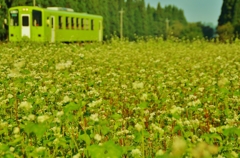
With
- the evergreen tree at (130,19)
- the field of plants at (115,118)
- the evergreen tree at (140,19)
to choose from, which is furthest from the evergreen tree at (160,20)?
the field of plants at (115,118)

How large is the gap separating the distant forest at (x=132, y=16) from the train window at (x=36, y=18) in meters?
4.16

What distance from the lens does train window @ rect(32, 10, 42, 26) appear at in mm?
25059

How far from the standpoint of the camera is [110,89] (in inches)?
288

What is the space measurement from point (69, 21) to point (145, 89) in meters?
21.2

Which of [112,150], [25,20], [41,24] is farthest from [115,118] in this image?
[25,20]

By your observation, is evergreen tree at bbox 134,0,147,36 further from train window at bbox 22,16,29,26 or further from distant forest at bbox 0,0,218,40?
train window at bbox 22,16,29,26

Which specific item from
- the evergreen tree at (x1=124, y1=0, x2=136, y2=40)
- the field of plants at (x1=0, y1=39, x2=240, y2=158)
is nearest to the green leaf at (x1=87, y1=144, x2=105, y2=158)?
the field of plants at (x1=0, y1=39, x2=240, y2=158)

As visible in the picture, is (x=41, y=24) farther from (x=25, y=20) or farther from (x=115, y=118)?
(x=115, y=118)

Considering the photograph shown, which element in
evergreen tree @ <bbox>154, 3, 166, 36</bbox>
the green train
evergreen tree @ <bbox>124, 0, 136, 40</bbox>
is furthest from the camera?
evergreen tree @ <bbox>154, 3, 166, 36</bbox>

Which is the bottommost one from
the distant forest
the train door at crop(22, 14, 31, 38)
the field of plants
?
the field of plants

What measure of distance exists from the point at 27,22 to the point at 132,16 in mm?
53891

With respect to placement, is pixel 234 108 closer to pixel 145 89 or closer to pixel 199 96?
pixel 199 96

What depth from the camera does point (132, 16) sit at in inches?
3066

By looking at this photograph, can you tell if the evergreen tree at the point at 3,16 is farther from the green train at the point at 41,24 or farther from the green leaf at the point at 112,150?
the green leaf at the point at 112,150
